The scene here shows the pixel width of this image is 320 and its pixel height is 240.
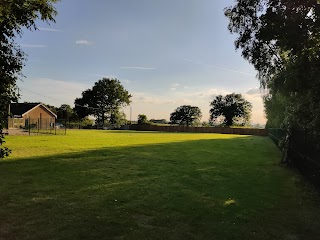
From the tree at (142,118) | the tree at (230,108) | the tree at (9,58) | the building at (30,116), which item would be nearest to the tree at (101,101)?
the tree at (142,118)

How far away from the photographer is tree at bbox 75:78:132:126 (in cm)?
9712

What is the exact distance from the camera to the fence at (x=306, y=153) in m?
10.3

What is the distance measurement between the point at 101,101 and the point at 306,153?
89.0 m

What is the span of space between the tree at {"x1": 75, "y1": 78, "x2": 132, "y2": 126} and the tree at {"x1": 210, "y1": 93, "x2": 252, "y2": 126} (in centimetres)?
3780

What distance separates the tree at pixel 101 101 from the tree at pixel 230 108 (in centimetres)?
3780

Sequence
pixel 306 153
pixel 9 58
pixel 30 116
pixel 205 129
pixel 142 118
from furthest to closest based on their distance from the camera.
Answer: pixel 142 118, pixel 205 129, pixel 30 116, pixel 306 153, pixel 9 58

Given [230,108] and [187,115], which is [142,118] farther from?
[187,115]

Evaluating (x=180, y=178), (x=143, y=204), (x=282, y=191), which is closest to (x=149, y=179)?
(x=180, y=178)

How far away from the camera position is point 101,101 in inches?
3851

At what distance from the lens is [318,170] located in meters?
9.93

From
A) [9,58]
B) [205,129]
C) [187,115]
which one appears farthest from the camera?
[187,115]

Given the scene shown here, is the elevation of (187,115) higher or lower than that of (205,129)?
higher

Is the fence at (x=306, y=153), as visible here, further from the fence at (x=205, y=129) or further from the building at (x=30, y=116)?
the fence at (x=205, y=129)

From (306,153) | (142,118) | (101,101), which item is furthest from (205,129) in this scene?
(306,153)
